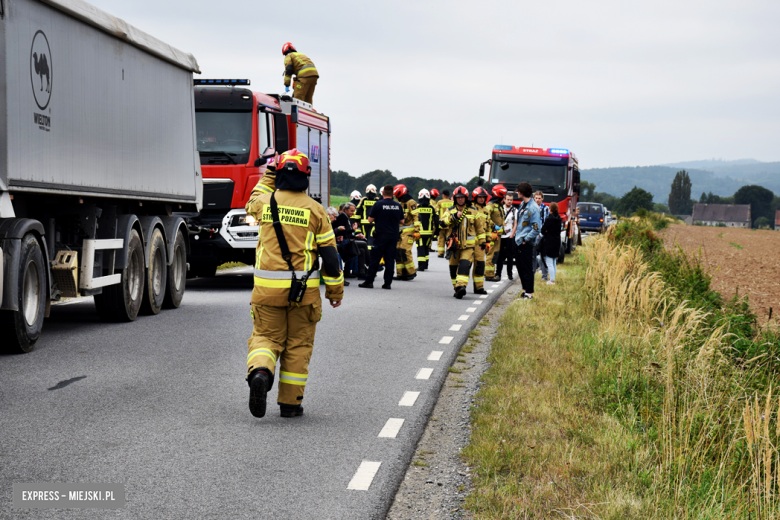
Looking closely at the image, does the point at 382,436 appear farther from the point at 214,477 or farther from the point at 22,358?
the point at 22,358

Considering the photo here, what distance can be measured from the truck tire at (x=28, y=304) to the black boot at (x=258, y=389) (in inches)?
138

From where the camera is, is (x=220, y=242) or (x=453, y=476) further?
(x=220, y=242)

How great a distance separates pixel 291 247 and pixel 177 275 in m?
7.60

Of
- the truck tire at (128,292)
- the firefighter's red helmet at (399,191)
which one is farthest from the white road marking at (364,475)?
the firefighter's red helmet at (399,191)

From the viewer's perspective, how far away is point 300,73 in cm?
1867

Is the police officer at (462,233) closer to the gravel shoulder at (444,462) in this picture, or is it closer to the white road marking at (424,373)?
the gravel shoulder at (444,462)

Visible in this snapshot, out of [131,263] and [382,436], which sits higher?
[131,263]

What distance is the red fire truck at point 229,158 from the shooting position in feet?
50.7

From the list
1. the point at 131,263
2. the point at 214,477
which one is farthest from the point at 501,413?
the point at 131,263

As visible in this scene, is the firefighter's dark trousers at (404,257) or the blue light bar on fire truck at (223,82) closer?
the blue light bar on fire truck at (223,82)

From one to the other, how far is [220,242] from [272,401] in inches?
343

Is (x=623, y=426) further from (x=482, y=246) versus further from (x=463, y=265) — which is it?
(x=482, y=246)

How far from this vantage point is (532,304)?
562 inches

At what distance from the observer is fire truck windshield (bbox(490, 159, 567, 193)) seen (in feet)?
83.5
